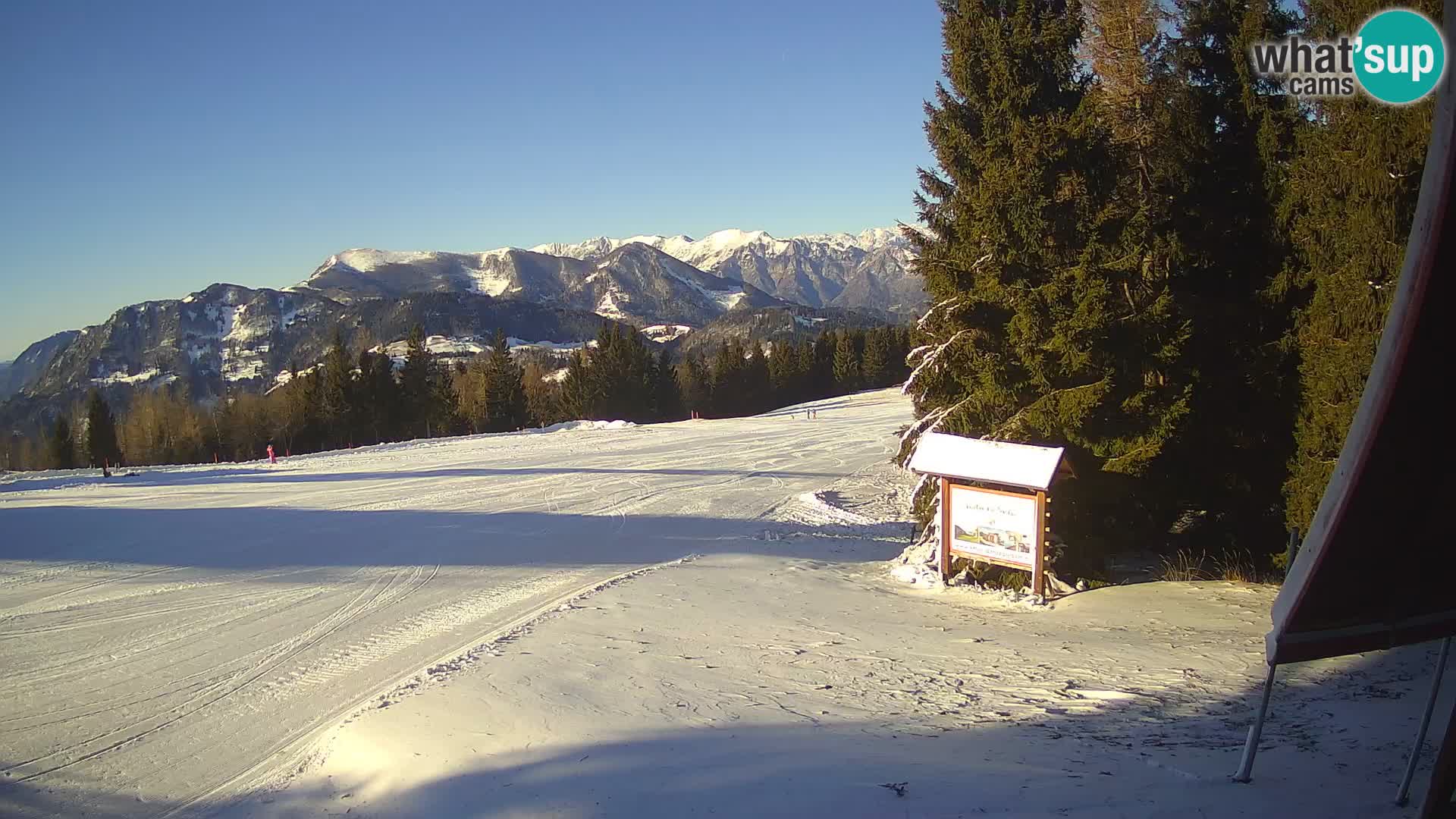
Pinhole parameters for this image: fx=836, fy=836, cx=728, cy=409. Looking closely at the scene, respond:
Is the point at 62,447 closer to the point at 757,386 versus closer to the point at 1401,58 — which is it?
the point at 757,386

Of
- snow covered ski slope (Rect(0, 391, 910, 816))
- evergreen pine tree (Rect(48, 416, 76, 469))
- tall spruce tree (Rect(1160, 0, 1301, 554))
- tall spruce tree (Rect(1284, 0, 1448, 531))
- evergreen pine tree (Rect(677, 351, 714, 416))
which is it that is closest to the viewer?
snow covered ski slope (Rect(0, 391, 910, 816))

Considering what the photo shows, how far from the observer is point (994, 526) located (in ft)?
42.2

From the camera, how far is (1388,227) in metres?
9.94

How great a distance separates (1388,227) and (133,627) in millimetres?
17271

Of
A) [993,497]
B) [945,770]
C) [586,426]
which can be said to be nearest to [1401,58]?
[993,497]

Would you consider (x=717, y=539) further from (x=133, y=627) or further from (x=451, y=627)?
(x=133, y=627)

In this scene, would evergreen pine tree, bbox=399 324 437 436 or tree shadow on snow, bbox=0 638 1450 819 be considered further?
evergreen pine tree, bbox=399 324 437 436

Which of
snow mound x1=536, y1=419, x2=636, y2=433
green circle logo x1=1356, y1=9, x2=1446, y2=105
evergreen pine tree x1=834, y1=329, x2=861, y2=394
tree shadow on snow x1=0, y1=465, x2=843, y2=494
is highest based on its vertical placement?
green circle logo x1=1356, y1=9, x2=1446, y2=105

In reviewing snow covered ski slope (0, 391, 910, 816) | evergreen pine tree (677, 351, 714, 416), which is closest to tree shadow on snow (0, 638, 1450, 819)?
snow covered ski slope (0, 391, 910, 816)

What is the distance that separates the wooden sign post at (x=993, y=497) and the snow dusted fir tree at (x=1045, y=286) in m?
0.73

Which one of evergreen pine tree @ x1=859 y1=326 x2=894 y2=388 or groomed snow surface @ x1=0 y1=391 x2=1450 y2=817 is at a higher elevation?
evergreen pine tree @ x1=859 y1=326 x2=894 y2=388

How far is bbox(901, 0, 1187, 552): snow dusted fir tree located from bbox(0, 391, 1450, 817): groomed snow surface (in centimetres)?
238

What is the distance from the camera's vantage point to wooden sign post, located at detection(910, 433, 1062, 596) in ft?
40.2

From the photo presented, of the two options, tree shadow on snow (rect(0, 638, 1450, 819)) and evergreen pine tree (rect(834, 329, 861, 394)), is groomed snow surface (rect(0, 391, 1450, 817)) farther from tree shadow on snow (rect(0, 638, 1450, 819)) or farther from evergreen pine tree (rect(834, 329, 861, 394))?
evergreen pine tree (rect(834, 329, 861, 394))
